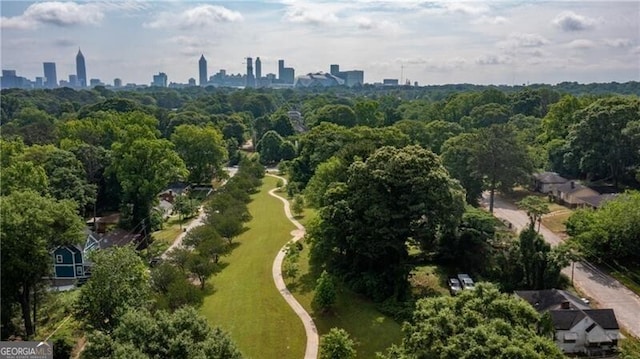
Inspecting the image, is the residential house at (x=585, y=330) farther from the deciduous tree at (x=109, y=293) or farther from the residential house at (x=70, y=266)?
the residential house at (x=70, y=266)

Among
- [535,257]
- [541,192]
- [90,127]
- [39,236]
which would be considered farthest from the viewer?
[90,127]

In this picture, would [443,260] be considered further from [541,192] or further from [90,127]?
[90,127]

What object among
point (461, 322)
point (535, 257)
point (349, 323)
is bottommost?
point (349, 323)

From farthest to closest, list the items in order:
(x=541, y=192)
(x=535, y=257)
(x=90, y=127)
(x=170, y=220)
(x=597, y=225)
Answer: (x=90, y=127) → (x=541, y=192) → (x=170, y=220) → (x=597, y=225) → (x=535, y=257)

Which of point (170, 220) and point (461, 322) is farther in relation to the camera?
point (170, 220)

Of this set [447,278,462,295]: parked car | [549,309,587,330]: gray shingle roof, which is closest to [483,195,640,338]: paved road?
[549,309,587,330]: gray shingle roof

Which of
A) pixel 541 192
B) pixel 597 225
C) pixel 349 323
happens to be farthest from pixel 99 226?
pixel 541 192

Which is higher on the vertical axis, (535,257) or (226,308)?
(535,257)

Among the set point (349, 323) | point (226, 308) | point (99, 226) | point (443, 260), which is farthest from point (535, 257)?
point (99, 226)
